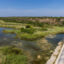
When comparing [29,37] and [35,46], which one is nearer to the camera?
[35,46]

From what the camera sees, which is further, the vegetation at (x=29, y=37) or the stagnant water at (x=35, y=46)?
the stagnant water at (x=35, y=46)

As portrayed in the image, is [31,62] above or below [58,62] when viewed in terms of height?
below

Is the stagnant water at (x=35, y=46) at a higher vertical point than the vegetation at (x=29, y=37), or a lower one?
lower

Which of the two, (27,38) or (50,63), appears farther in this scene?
(27,38)

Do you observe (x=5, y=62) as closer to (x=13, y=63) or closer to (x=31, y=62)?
(x=13, y=63)

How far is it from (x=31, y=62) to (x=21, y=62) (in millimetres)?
1409

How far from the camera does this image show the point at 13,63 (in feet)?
33.4

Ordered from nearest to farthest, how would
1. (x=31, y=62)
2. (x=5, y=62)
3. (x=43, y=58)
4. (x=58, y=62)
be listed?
(x=58, y=62) → (x=5, y=62) → (x=31, y=62) → (x=43, y=58)

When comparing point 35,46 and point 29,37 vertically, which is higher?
point 29,37

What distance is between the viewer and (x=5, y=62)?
10539mm

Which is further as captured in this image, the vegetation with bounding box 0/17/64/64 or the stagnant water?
the stagnant water

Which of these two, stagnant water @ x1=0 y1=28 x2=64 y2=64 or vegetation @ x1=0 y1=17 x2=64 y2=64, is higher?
vegetation @ x1=0 y1=17 x2=64 y2=64

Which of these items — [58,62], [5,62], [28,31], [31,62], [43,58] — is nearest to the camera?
[58,62]

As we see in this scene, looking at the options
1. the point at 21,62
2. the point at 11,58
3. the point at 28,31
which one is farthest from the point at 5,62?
the point at 28,31
